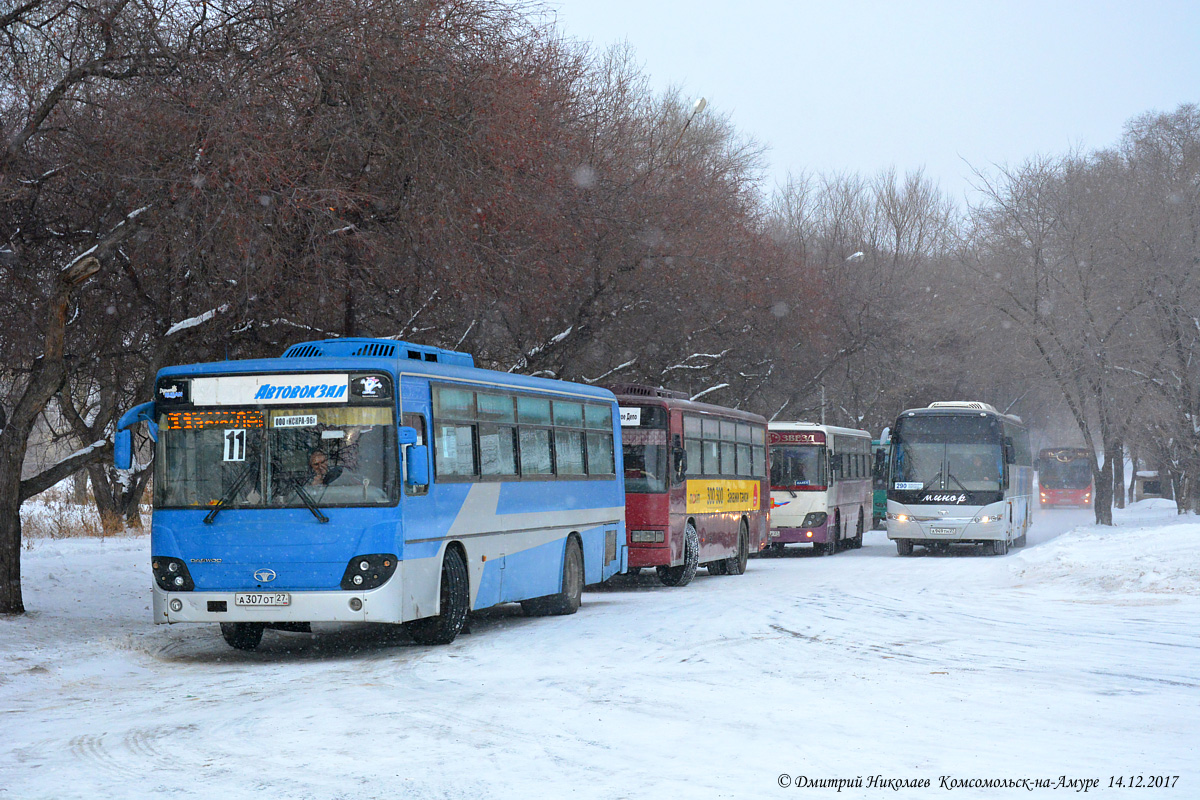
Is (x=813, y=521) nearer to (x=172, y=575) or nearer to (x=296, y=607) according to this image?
(x=296, y=607)

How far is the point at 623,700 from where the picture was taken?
10.1m

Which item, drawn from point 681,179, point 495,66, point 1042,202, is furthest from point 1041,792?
point 1042,202

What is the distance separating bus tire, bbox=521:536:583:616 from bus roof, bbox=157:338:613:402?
216 centimetres

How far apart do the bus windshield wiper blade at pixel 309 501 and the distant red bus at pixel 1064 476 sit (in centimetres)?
6578

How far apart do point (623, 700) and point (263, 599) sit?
4305 millimetres

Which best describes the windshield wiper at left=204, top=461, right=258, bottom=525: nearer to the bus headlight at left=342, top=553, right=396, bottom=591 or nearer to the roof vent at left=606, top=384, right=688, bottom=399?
the bus headlight at left=342, top=553, right=396, bottom=591

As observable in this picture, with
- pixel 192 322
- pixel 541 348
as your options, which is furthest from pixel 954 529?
pixel 192 322

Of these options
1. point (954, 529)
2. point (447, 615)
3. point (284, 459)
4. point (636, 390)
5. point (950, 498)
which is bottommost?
point (954, 529)

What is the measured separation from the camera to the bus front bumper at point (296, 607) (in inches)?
505

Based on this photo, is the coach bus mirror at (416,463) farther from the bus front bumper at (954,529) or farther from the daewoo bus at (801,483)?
the daewoo bus at (801,483)

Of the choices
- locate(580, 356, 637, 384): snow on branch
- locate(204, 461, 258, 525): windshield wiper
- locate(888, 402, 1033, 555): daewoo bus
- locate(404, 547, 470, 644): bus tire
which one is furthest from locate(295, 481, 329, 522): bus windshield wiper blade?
locate(888, 402, 1033, 555): daewoo bus

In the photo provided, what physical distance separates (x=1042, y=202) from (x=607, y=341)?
16919 mm

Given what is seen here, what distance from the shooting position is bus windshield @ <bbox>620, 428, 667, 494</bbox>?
2148 cm

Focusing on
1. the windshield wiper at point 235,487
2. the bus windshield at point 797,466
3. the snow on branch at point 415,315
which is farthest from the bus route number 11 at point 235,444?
the bus windshield at point 797,466
